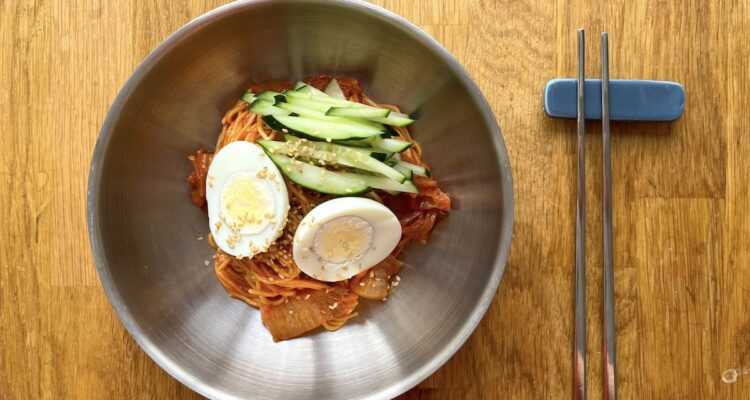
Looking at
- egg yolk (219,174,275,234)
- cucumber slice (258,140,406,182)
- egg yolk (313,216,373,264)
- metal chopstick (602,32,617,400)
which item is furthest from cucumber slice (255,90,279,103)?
metal chopstick (602,32,617,400)

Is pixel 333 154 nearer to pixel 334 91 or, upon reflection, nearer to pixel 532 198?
pixel 334 91

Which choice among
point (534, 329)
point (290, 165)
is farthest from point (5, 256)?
point (534, 329)

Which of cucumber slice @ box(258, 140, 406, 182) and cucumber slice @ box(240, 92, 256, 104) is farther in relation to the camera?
cucumber slice @ box(240, 92, 256, 104)

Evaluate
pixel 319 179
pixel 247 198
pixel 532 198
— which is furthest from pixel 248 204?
pixel 532 198

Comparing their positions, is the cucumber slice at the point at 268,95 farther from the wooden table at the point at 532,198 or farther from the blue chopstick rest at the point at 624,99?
the blue chopstick rest at the point at 624,99

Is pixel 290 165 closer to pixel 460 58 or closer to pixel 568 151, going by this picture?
pixel 460 58

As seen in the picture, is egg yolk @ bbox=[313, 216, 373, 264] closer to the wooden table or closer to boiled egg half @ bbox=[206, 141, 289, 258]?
boiled egg half @ bbox=[206, 141, 289, 258]

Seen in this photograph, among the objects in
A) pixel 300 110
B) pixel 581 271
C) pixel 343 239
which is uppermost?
pixel 300 110
